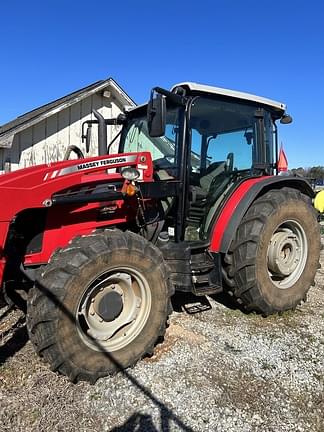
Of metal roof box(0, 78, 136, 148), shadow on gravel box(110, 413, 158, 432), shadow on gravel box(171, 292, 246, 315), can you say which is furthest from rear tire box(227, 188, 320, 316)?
metal roof box(0, 78, 136, 148)

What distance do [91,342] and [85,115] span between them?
24.8 feet

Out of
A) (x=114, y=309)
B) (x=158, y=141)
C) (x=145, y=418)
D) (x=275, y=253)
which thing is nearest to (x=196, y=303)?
(x=275, y=253)

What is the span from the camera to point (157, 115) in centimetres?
316

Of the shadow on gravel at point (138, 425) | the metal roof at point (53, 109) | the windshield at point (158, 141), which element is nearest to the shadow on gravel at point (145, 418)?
the shadow on gravel at point (138, 425)

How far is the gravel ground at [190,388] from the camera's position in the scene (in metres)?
2.46

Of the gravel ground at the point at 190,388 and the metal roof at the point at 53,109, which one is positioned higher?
the metal roof at the point at 53,109

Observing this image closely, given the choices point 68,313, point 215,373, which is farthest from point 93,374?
point 215,373

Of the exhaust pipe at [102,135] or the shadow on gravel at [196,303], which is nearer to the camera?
the shadow on gravel at [196,303]

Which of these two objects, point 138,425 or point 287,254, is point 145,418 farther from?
point 287,254

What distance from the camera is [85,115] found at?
9602 millimetres

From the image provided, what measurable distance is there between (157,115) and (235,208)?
49.7 inches

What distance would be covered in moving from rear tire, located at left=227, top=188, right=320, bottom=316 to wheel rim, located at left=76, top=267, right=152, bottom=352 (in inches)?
44.1

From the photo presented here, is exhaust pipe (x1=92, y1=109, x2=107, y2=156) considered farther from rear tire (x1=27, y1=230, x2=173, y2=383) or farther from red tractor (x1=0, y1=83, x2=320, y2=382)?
rear tire (x1=27, y1=230, x2=173, y2=383)

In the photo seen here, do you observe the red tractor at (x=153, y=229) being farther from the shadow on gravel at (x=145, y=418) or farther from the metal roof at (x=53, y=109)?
the metal roof at (x=53, y=109)
